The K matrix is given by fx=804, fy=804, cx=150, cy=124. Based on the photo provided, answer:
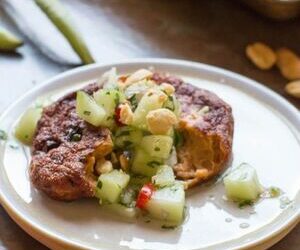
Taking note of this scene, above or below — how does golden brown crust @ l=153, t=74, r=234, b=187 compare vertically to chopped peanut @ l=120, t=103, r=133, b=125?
below

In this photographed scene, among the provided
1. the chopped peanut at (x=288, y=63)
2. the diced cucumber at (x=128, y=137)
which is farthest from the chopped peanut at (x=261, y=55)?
the diced cucumber at (x=128, y=137)

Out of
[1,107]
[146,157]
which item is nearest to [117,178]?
[146,157]

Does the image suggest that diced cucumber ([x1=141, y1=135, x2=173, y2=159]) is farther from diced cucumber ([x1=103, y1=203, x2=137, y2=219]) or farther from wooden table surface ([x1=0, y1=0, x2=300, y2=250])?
wooden table surface ([x1=0, y1=0, x2=300, y2=250])

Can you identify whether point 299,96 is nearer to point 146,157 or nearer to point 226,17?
point 226,17

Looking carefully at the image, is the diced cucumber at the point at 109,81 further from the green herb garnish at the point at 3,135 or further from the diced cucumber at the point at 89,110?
the green herb garnish at the point at 3,135

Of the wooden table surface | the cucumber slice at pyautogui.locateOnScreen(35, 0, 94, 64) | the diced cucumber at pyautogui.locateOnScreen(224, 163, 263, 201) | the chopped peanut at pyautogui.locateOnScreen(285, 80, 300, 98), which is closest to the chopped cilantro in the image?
the diced cucumber at pyautogui.locateOnScreen(224, 163, 263, 201)

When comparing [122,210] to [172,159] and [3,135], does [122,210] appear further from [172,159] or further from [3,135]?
Answer: [3,135]
